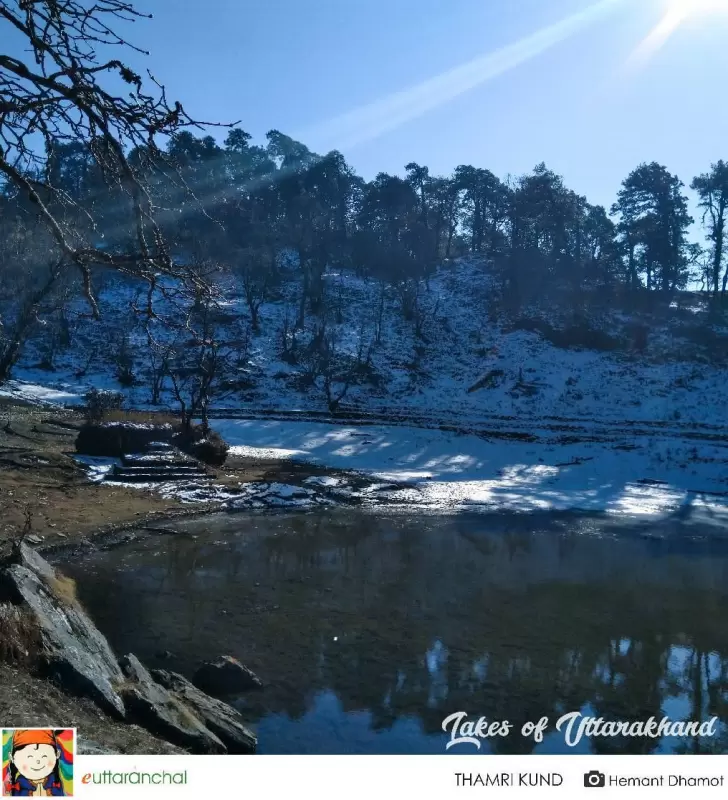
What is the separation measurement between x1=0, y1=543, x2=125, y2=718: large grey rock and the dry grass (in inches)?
2.5

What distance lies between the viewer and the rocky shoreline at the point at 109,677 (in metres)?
4.90

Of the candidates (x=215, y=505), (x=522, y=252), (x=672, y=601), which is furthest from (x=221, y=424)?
(x=522, y=252)

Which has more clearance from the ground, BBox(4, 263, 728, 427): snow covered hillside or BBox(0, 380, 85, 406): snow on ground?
BBox(4, 263, 728, 427): snow covered hillside

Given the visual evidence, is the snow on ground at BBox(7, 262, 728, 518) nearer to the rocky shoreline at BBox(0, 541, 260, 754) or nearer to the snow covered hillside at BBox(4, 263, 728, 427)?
the snow covered hillside at BBox(4, 263, 728, 427)

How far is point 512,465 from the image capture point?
23.3 m

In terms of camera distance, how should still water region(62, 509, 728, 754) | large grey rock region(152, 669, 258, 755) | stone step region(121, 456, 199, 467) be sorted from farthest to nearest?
stone step region(121, 456, 199, 467)
still water region(62, 509, 728, 754)
large grey rock region(152, 669, 258, 755)

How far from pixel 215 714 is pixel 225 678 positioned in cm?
88

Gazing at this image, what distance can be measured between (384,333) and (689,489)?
2907 cm

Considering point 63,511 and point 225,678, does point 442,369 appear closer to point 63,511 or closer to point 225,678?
point 63,511

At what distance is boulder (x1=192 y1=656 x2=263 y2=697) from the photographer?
6.30 m
